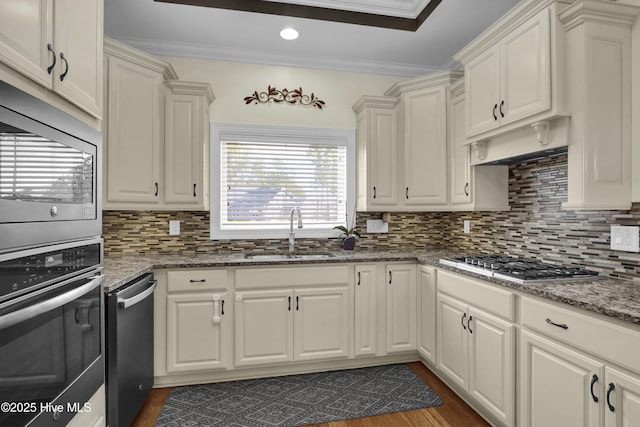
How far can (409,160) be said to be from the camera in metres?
3.05

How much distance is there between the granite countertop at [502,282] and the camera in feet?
4.47

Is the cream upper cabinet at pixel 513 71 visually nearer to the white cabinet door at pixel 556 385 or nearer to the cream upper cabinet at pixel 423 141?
the cream upper cabinet at pixel 423 141

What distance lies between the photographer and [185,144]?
8.88ft

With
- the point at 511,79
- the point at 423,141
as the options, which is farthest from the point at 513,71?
the point at 423,141

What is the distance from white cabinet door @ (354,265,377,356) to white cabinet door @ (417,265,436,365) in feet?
1.20

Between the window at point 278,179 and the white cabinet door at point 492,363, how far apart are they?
1.54 m

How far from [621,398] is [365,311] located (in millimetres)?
1660

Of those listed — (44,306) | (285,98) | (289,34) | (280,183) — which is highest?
(289,34)

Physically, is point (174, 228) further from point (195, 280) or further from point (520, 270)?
point (520, 270)

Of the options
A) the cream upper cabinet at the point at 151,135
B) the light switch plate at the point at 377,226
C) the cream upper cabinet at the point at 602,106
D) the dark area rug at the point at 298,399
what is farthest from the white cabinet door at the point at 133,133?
the cream upper cabinet at the point at 602,106

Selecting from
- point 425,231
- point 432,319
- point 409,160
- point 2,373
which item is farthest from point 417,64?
point 2,373

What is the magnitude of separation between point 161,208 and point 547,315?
2.52m

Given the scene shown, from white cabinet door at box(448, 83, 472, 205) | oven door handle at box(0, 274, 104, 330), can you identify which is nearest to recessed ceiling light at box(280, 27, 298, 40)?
white cabinet door at box(448, 83, 472, 205)

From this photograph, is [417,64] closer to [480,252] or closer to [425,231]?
[425,231]
